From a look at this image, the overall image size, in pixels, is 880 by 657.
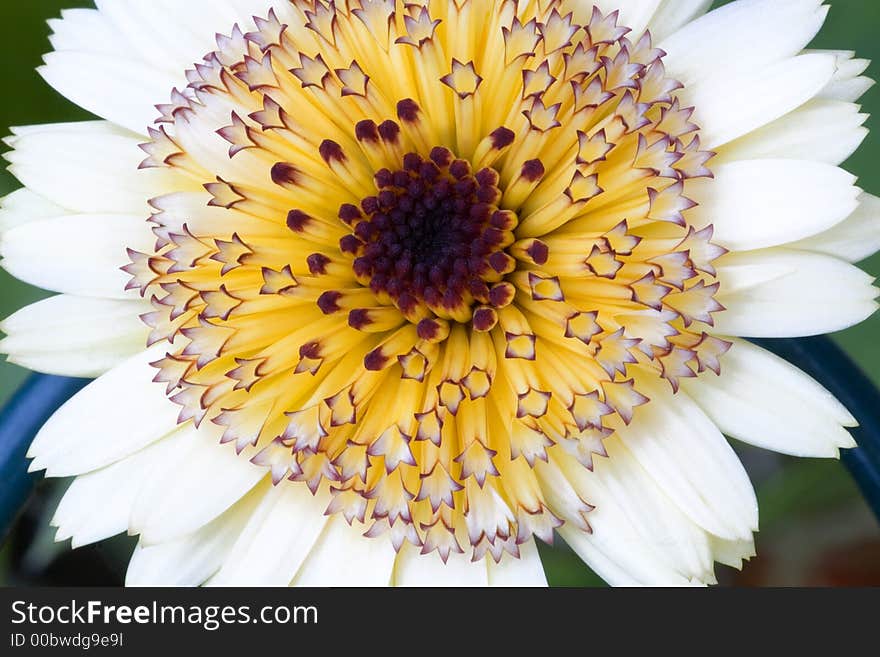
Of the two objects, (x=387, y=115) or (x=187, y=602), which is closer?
(x=387, y=115)

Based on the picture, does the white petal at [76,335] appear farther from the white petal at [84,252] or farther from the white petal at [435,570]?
the white petal at [435,570]

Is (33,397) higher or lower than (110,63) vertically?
lower

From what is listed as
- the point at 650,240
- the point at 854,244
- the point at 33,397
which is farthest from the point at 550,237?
the point at 33,397

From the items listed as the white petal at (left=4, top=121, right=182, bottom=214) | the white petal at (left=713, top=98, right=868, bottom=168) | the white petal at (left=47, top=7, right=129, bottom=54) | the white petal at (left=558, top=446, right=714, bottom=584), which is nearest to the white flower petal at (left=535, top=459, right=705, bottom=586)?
the white petal at (left=558, top=446, right=714, bottom=584)

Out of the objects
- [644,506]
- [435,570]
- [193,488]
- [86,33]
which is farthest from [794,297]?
[86,33]

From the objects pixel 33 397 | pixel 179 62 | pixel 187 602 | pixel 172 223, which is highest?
pixel 179 62

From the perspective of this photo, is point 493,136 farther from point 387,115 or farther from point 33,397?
point 33,397

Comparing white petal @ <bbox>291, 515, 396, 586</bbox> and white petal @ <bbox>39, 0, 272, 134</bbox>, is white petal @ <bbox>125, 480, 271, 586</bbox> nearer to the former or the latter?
white petal @ <bbox>291, 515, 396, 586</bbox>
